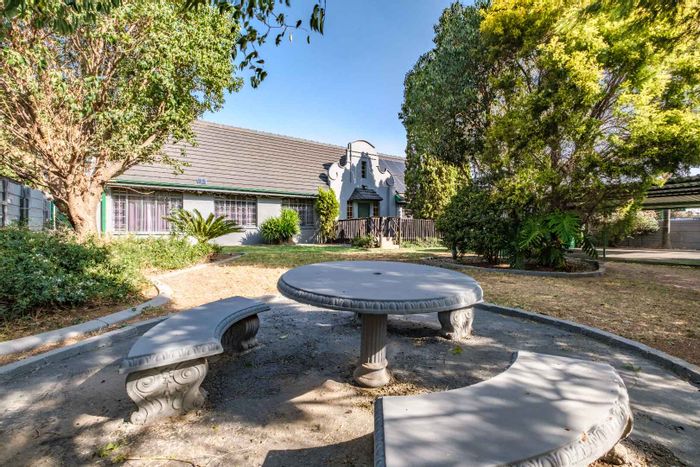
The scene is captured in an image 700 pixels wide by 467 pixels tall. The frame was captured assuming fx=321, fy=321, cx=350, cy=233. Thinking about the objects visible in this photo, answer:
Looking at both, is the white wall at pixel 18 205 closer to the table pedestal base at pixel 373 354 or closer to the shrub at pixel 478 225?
the table pedestal base at pixel 373 354

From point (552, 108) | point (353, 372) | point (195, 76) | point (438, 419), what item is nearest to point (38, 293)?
point (353, 372)

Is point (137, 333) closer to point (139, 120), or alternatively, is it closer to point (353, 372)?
point (353, 372)

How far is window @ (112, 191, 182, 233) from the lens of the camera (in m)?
13.6

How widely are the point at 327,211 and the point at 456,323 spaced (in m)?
14.1

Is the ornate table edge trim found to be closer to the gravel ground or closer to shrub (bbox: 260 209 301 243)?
the gravel ground

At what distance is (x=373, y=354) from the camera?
2775 mm

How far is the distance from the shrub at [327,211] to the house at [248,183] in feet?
2.40

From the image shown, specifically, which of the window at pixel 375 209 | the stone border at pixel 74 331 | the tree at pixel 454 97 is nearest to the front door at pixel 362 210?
the window at pixel 375 209

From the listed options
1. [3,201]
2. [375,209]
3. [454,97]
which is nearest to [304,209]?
[375,209]

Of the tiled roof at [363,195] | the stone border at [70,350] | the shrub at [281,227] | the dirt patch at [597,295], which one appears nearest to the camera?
the stone border at [70,350]

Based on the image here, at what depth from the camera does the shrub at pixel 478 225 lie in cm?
876

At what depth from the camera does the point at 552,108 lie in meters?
8.02

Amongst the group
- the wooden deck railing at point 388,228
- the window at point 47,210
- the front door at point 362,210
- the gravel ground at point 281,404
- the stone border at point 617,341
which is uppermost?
the front door at point 362,210

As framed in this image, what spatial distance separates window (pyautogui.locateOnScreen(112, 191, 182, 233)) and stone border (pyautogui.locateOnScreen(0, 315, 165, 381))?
430 inches
